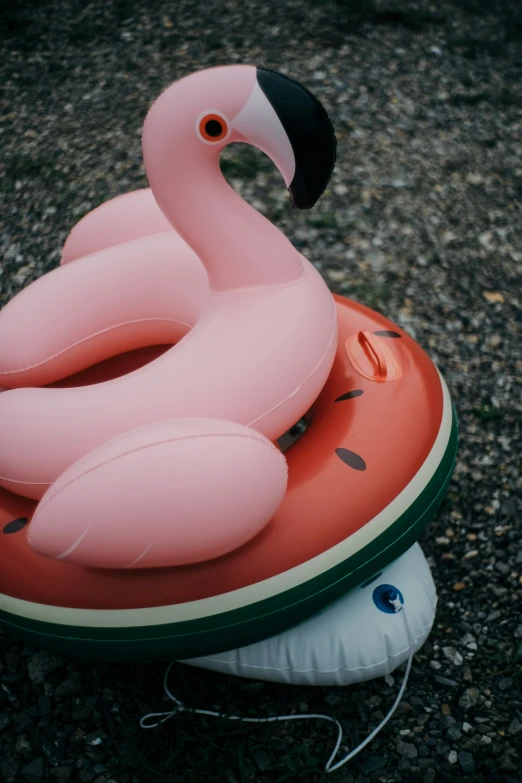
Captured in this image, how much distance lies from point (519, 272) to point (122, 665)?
229 cm

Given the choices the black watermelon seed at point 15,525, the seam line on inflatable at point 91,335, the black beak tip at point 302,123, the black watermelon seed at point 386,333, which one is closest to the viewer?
the black beak tip at point 302,123

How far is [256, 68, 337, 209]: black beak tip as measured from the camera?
1.58 m

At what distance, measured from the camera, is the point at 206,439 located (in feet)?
4.71

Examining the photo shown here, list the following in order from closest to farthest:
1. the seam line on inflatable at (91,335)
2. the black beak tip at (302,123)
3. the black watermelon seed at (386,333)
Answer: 1. the black beak tip at (302,123)
2. the seam line on inflatable at (91,335)
3. the black watermelon seed at (386,333)

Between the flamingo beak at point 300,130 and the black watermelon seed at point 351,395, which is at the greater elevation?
the flamingo beak at point 300,130

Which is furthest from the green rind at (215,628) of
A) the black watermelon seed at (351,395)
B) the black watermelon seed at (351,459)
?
the black watermelon seed at (351,395)

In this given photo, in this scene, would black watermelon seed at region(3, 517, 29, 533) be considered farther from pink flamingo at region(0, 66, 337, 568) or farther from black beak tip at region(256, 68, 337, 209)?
black beak tip at region(256, 68, 337, 209)

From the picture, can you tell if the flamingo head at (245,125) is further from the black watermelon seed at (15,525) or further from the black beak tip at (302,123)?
the black watermelon seed at (15,525)

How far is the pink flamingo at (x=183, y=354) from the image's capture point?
4.62ft

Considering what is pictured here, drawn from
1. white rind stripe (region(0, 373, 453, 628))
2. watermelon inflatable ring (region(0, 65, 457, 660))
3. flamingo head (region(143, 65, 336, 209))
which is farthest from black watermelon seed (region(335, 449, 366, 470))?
flamingo head (region(143, 65, 336, 209))

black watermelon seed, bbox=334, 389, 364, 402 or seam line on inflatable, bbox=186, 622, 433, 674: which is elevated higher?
black watermelon seed, bbox=334, 389, 364, 402

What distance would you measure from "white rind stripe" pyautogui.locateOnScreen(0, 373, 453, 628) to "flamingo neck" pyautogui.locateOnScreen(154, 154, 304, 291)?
63 centimetres

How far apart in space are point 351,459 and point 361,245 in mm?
1796

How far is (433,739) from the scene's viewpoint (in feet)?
6.57
